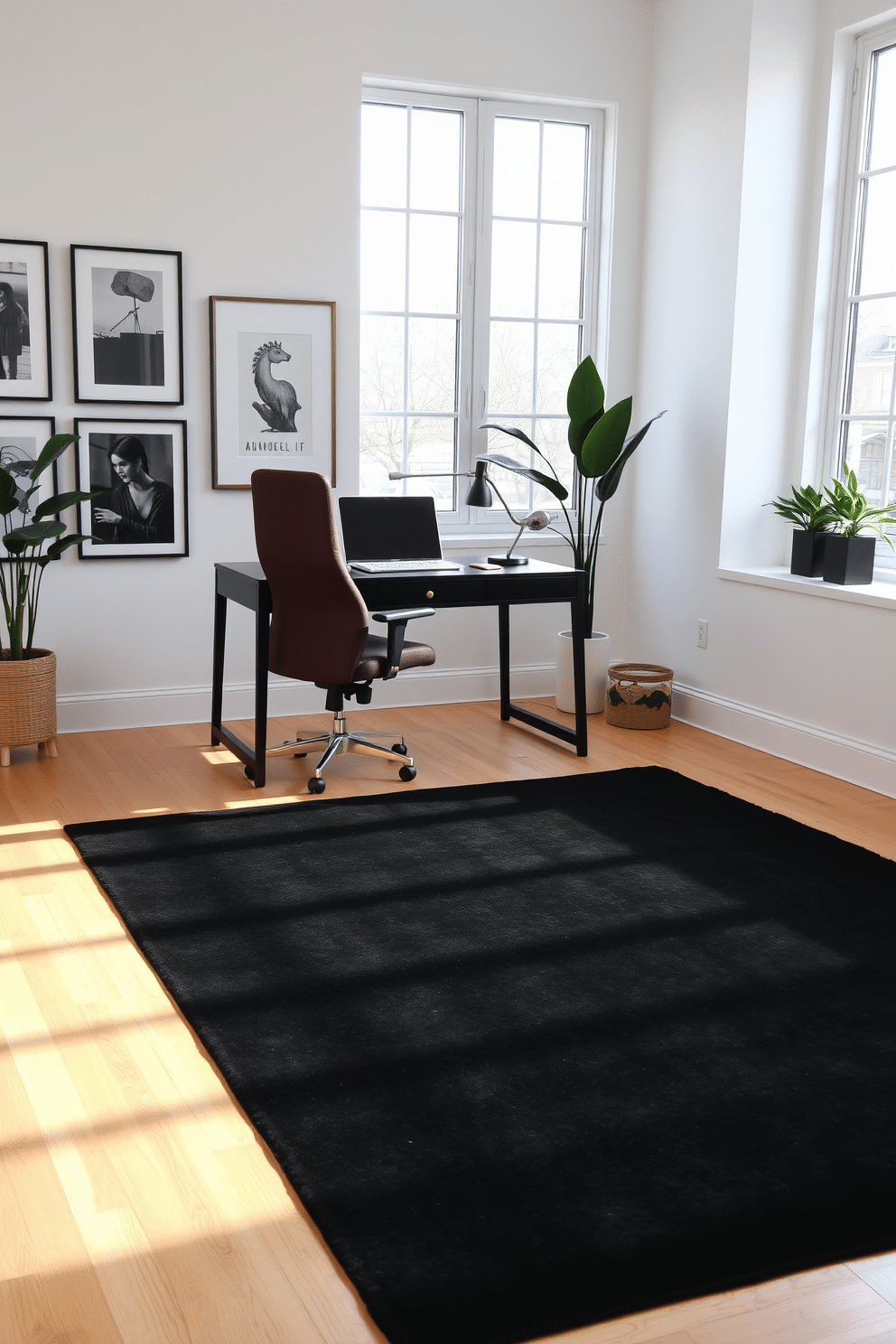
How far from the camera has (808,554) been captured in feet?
16.1

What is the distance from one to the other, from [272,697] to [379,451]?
1.18 metres

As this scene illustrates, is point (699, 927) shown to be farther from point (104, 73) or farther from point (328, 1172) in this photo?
point (104, 73)

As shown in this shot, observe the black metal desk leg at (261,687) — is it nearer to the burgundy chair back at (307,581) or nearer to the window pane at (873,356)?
the burgundy chair back at (307,581)

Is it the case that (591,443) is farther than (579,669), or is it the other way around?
(591,443)

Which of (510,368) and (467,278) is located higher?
(467,278)

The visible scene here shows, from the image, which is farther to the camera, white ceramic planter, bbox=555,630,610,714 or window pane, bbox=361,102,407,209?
white ceramic planter, bbox=555,630,610,714

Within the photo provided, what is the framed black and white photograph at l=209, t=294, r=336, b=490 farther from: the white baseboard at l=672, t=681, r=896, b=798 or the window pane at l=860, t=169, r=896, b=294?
the window pane at l=860, t=169, r=896, b=294

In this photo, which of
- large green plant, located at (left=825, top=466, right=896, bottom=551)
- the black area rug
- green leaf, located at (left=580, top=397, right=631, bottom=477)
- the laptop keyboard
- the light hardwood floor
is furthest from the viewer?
green leaf, located at (left=580, top=397, right=631, bottom=477)

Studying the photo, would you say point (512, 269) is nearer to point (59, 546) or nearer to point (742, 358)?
point (742, 358)

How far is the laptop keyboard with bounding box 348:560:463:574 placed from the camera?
175 inches

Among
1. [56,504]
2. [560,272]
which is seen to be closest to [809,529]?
[560,272]

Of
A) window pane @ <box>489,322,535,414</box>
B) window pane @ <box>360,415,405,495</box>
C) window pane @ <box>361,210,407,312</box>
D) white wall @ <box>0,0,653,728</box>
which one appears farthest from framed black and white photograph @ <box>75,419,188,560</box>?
window pane @ <box>489,322,535,414</box>

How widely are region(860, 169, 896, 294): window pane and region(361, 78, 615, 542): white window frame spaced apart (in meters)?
1.22

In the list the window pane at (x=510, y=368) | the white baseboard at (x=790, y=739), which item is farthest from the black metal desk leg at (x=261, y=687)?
the white baseboard at (x=790, y=739)
